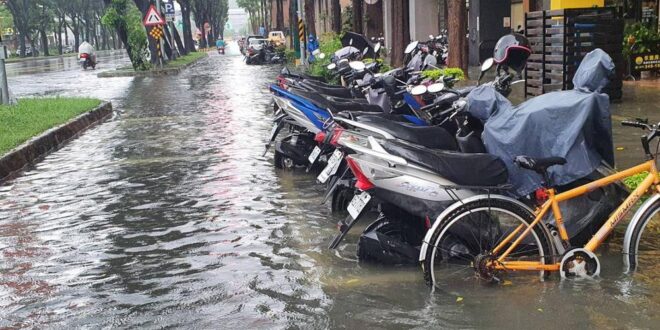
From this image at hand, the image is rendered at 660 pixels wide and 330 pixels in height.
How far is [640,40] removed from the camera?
1440 cm

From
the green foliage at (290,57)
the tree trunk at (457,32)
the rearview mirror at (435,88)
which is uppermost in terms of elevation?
the tree trunk at (457,32)

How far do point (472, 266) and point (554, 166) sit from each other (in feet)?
2.68

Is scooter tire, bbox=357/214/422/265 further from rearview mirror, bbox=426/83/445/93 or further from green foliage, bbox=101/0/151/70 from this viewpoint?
green foliage, bbox=101/0/151/70

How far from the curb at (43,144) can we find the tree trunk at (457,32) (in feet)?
23.1

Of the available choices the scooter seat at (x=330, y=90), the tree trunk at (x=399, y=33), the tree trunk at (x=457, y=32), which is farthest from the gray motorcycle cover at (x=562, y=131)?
the tree trunk at (x=399, y=33)

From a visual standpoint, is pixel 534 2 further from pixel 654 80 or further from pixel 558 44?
pixel 558 44

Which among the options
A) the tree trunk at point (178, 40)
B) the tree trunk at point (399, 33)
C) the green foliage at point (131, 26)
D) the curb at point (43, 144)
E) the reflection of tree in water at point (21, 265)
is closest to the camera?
the reflection of tree in water at point (21, 265)

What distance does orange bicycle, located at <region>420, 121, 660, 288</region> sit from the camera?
431 cm

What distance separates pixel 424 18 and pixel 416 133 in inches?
1015

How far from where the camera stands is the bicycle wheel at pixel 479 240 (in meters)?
4.32

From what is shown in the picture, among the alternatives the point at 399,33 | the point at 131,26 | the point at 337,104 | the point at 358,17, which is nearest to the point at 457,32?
the point at 399,33

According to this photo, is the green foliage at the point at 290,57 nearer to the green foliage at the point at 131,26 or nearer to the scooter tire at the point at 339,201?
the green foliage at the point at 131,26

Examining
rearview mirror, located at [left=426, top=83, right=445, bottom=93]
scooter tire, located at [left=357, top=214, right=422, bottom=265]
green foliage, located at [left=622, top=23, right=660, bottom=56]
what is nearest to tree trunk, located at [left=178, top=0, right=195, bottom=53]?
green foliage, located at [left=622, top=23, right=660, bottom=56]

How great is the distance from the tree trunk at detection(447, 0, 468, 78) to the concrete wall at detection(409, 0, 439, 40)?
16.2 meters
